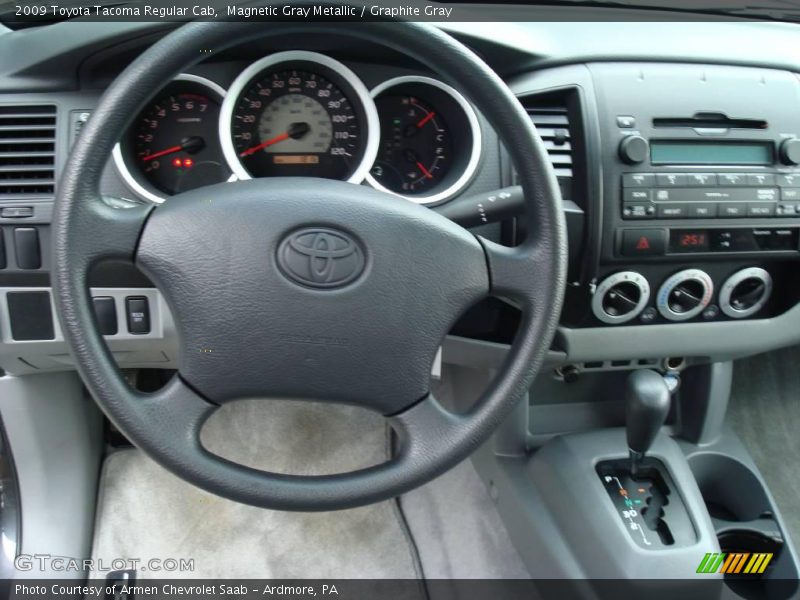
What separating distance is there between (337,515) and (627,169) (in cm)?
107

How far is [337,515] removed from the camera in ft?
5.69

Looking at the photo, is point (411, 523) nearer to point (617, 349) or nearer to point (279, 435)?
point (279, 435)

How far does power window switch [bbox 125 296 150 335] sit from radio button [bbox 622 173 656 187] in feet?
2.74

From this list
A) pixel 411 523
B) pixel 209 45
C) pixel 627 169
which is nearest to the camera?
pixel 209 45

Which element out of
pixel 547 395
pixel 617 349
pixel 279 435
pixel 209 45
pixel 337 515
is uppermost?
pixel 209 45

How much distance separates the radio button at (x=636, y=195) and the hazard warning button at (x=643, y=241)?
52 millimetres

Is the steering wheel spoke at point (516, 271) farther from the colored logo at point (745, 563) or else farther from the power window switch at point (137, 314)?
the colored logo at point (745, 563)

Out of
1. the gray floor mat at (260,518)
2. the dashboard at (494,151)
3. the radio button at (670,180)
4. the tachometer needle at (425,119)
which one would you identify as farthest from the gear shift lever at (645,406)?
the gray floor mat at (260,518)

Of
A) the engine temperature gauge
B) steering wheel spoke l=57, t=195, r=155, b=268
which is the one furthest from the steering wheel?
the engine temperature gauge

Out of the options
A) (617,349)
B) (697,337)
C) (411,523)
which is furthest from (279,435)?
(697,337)

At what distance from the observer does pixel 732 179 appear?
4.04 ft

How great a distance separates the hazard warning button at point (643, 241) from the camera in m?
1.19

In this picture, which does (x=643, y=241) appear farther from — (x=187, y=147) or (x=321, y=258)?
(x=187, y=147)

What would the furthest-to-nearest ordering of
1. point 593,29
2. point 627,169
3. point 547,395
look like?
point 547,395 < point 593,29 < point 627,169
